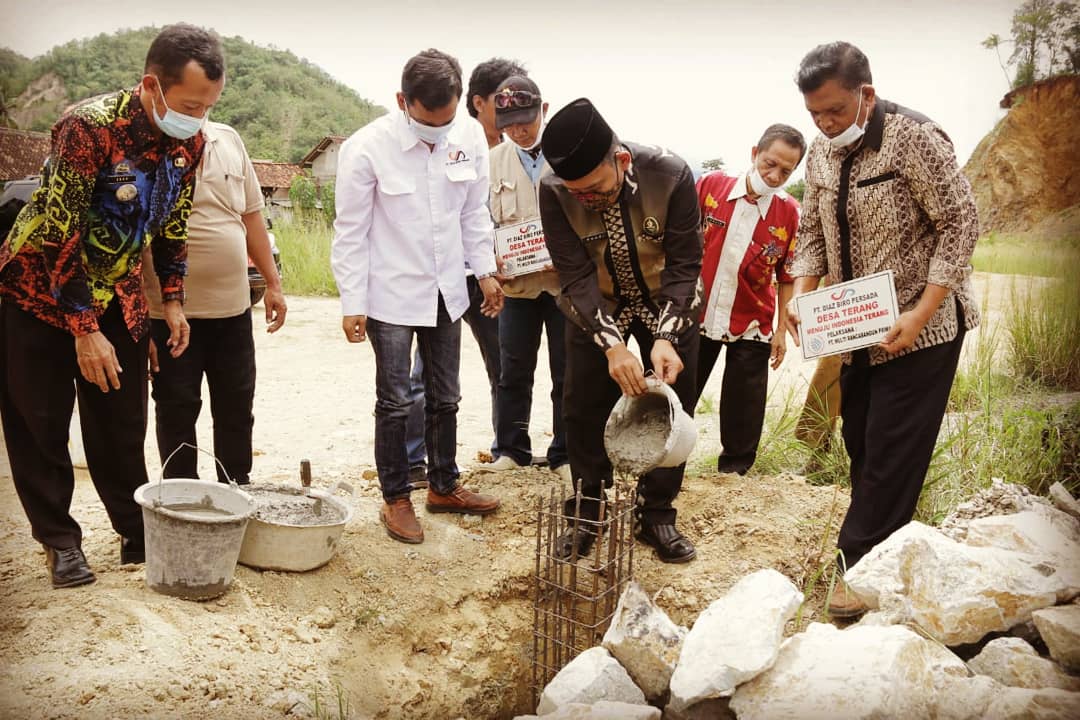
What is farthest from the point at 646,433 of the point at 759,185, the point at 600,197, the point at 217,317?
the point at 217,317

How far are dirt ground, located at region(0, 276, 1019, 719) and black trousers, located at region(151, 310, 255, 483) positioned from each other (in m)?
0.51

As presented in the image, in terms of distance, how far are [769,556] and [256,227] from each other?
2.55 meters

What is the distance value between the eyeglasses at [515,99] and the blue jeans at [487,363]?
867mm

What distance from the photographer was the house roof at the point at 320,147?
76.4 feet

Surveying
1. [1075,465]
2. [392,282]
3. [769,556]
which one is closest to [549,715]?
[769,556]

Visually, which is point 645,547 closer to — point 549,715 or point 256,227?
point 549,715

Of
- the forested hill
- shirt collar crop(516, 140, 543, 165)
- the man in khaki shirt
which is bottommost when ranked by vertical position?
the man in khaki shirt

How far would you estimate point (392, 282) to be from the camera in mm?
3287

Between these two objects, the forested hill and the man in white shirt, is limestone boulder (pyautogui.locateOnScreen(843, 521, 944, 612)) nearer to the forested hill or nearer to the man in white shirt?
the man in white shirt

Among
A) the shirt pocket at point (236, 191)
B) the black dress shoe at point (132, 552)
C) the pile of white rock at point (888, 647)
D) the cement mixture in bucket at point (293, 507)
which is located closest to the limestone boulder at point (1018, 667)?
the pile of white rock at point (888, 647)

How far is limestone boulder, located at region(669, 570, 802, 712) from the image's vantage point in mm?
2277

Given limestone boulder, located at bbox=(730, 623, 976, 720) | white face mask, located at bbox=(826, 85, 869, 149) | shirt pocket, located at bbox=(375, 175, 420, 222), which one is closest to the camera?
limestone boulder, located at bbox=(730, 623, 976, 720)

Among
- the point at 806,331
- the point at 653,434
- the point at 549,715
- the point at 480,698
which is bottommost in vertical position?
the point at 480,698

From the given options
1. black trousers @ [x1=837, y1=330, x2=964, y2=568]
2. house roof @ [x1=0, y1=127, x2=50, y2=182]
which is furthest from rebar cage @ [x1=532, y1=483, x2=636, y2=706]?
house roof @ [x1=0, y1=127, x2=50, y2=182]
